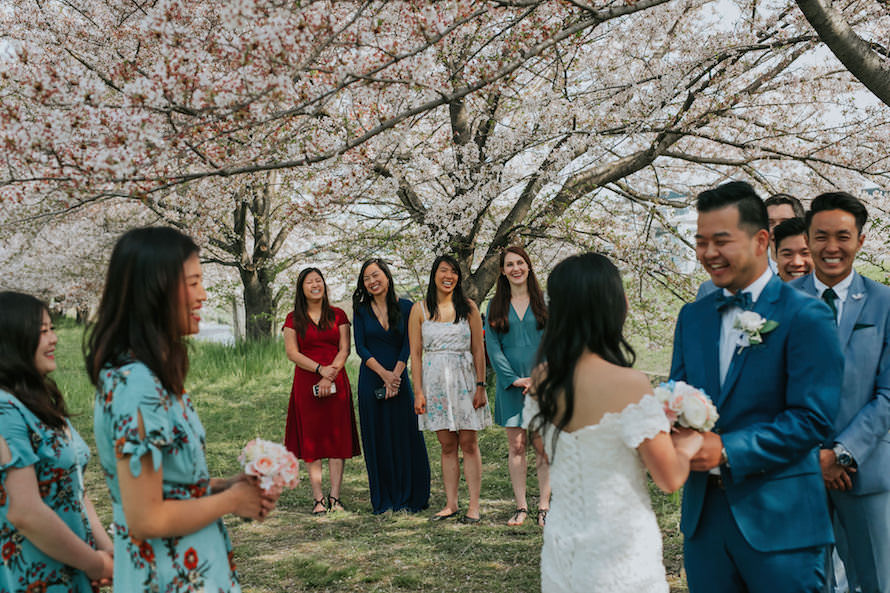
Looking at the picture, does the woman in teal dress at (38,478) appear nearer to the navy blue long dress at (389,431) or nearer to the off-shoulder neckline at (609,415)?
the off-shoulder neckline at (609,415)

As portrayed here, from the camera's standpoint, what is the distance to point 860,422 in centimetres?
278

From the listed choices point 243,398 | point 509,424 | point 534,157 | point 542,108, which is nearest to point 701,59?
point 542,108

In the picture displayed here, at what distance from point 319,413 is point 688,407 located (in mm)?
4526

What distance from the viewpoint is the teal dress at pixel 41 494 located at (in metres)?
2.26

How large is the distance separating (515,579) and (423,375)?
1.93 m

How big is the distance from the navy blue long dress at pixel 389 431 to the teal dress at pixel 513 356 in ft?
3.25

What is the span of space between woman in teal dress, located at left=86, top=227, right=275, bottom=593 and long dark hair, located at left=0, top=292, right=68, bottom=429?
555 mm

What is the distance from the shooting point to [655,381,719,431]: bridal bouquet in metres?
2.12

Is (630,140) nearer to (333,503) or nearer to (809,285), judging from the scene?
(333,503)

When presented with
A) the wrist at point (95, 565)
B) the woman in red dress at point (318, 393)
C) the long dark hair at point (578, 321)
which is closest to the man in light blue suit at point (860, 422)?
the long dark hair at point (578, 321)

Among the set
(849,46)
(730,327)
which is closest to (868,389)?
(730,327)

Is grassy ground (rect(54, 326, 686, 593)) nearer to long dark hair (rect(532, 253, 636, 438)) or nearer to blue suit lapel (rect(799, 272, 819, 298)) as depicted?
→ long dark hair (rect(532, 253, 636, 438))

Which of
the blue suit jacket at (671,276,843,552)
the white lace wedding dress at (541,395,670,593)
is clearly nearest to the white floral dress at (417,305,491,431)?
the white lace wedding dress at (541,395,670,593)

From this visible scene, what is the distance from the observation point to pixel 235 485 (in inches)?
80.4
